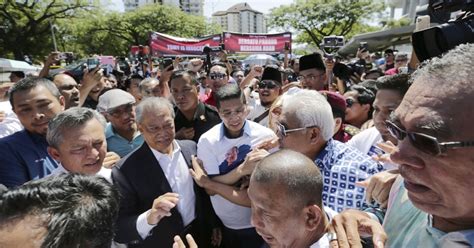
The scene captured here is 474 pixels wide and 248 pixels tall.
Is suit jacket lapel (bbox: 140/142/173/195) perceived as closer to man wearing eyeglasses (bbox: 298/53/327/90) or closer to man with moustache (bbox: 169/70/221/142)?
man with moustache (bbox: 169/70/221/142)

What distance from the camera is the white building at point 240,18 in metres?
135

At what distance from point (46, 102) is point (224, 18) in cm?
14423

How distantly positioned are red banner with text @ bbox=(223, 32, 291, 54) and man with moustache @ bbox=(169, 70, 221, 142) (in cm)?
1016

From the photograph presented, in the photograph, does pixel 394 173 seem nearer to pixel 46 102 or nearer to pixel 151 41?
pixel 46 102

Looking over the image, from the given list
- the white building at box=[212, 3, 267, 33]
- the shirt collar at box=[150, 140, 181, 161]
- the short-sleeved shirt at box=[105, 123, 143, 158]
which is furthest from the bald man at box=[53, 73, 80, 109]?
the white building at box=[212, 3, 267, 33]

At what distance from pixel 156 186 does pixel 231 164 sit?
0.54 meters

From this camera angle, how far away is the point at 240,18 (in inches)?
5349

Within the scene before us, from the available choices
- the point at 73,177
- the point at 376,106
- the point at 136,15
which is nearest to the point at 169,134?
the point at 73,177

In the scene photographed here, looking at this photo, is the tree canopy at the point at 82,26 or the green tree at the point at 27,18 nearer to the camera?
the green tree at the point at 27,18

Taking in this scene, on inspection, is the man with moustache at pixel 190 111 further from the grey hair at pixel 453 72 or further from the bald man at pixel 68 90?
the grey hair at pixel 453 72

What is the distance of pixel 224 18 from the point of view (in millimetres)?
140750

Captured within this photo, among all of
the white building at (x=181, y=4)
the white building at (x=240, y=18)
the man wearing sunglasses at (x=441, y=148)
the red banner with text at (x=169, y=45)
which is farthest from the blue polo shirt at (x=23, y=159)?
the white building at (x=240, y=18)

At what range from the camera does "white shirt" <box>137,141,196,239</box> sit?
249cm

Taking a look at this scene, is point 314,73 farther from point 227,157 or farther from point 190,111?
point 227,157
